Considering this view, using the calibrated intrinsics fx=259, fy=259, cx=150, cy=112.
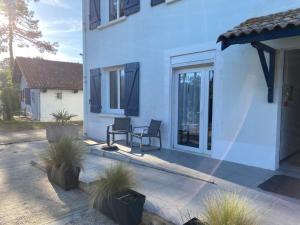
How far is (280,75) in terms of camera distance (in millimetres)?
4410

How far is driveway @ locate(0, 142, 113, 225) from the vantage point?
3246 millimetres

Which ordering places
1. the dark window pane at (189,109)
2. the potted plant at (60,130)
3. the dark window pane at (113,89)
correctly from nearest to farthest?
1. the dark window pane at (189,109)
2. the dark window pane at (113,89)
3. the potted plant at (60,130)

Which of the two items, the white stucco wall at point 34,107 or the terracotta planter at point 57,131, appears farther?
the white stucco wall at point 34,107

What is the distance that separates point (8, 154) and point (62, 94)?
11166 mm

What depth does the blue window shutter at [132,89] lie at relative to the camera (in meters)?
7.02

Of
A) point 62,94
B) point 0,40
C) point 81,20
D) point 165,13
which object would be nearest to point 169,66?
point 165,13

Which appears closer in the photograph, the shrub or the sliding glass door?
the shrub

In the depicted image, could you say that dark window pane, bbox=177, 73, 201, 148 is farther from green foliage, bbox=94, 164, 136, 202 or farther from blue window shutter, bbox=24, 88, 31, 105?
blue window shutter, bbox=24, 88, 31, 105

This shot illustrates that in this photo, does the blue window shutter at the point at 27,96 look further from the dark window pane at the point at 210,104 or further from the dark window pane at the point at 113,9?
the dark window pane at the point at 210,104

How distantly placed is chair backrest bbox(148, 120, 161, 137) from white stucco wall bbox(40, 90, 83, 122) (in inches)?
492

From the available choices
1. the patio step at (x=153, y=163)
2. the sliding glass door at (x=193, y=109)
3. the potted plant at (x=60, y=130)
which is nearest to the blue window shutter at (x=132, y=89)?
the patio step at (x=153, y=163)

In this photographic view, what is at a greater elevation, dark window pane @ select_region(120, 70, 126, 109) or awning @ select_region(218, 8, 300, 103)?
awning @ select_region(218, 8, 300, 103)

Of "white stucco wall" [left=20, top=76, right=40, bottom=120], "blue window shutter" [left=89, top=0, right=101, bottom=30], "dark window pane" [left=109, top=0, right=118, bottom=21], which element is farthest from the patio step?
"white stucco wall" [left=20, top=76, right=40, bottom=120]

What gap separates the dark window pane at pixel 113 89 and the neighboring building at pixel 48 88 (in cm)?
979
